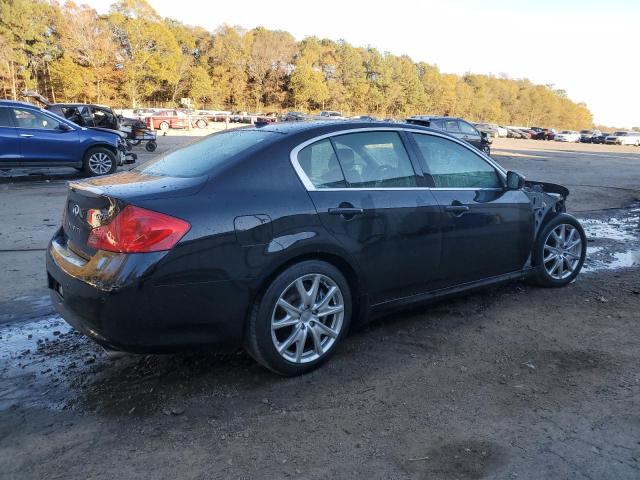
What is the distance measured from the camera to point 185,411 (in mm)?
2967

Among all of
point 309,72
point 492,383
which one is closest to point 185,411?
point 492,383

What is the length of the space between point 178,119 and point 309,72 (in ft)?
159

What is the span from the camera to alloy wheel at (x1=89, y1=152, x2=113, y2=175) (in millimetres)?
12508

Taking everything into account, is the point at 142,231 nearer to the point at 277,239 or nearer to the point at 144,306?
the point at 144,306

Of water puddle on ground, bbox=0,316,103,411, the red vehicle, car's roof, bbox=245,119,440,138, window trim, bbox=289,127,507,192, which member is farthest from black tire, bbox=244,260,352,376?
the red vehicle

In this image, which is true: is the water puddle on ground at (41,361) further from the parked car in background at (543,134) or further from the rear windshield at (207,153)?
the parked car in background at (543,134)

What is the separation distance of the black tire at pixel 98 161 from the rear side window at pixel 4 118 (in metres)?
1.68

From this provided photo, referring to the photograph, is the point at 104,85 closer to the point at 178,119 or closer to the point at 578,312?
the point at 178,119

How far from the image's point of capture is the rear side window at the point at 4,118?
36.7 feet

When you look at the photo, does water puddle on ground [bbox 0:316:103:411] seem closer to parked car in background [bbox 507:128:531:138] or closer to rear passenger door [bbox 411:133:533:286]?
rear passenger door [bbox 411:133:533:286]

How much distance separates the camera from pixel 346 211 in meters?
3.45

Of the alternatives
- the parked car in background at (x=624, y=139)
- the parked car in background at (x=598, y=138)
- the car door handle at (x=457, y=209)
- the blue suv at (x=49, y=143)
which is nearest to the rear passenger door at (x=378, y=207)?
the car door handle at (x=457, y=209)

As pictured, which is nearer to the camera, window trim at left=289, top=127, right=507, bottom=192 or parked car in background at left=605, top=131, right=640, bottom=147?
window trim at left=289, top=127, right=507, bottom=192

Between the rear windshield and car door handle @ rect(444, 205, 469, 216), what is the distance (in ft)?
4.71
